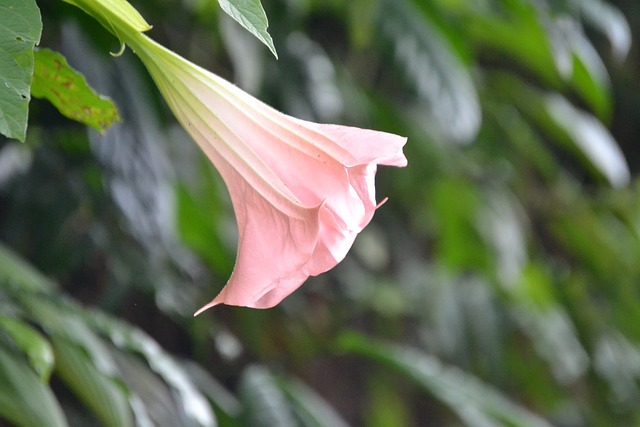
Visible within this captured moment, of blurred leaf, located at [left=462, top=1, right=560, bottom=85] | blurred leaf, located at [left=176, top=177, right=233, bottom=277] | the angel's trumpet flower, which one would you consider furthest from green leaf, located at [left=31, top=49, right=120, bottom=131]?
blurred leaf, located at [left=462, top=1, right=560, bottom=85]

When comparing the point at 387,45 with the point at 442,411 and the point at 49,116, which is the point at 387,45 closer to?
the point at 49,116

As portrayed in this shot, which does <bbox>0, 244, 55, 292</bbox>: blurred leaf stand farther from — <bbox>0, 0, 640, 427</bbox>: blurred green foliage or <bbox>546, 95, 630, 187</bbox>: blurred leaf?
<bbox>546, 95, 630, 187</bbox>: blurred leaf

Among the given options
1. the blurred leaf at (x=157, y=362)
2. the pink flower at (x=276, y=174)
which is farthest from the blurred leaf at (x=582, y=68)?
the pink flower at (x=276, y=174)

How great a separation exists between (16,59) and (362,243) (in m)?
0.98

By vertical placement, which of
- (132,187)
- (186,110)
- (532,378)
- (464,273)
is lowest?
(532,378)

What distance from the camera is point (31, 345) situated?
476 millimetres

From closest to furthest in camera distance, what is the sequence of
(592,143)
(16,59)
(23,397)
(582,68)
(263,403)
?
(16,59)
(23,397)
(263,403)
(582,68)
(592,143)

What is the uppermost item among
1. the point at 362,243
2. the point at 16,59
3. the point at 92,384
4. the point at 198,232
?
the point at 16,59

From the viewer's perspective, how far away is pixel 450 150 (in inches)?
49.0

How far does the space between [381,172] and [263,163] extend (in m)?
0.99

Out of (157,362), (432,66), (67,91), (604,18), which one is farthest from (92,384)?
(604,18)

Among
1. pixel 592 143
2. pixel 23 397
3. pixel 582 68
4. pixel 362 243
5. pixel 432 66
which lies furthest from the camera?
pixel 362 243

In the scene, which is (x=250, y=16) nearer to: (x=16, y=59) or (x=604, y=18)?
(x=16, y=59)

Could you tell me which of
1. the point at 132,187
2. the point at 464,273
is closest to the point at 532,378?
the point at 464,273
